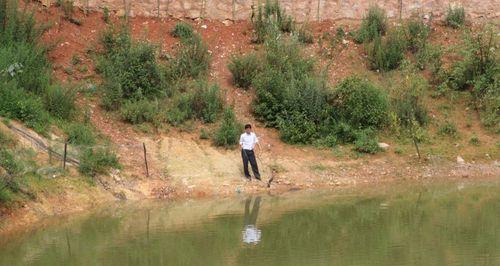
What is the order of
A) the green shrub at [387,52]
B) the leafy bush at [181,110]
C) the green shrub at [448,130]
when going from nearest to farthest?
1. the leafy bush at [181,110]
2. the green shrub at [448,130]
3. the green shrub at [387,52]

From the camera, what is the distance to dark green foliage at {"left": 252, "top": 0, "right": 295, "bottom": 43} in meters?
25.1

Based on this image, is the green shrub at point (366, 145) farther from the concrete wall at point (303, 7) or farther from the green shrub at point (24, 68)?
the green shrub at point (24, 68)

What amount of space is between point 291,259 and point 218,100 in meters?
9.53

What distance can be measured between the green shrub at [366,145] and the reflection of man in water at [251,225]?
3.71 m

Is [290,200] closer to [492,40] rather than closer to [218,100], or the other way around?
[218,100]

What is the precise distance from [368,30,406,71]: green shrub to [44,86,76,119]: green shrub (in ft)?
29.4

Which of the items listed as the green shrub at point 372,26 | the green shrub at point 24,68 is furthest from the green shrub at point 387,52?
the green shrub at point 24,68

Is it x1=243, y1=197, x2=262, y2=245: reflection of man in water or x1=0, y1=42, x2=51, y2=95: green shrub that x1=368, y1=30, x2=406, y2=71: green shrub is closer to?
x1=243, y1=197, x2=262, y2=245: reflection of man in water

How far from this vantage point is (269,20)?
25.2 meters

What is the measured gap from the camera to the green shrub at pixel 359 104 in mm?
21828

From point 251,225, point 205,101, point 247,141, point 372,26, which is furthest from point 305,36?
point 251,225

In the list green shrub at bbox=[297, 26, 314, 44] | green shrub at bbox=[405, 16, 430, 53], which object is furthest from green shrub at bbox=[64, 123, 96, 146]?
green shrub at bbox=[405, 16, 430, 53]

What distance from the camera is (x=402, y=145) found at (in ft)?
71.4

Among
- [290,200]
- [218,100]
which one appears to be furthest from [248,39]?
[290,200]
